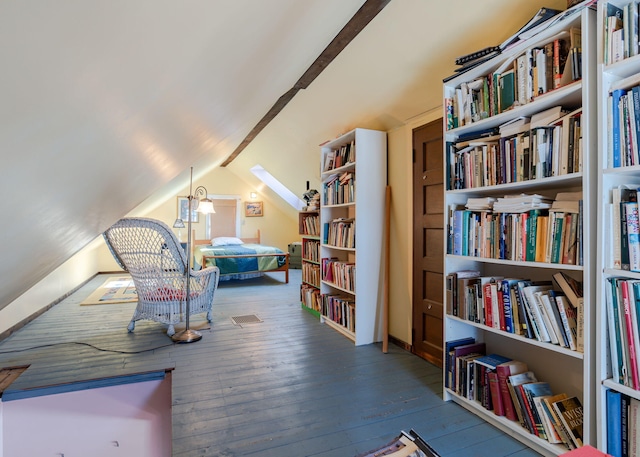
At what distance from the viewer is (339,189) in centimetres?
356

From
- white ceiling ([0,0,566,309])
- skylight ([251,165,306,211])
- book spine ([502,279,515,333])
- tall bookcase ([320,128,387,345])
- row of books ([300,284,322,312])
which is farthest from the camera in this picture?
skylight ([251,165,306,211])

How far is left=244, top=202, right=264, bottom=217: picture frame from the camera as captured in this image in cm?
857

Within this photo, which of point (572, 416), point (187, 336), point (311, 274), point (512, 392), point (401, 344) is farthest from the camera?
point (311, 274)

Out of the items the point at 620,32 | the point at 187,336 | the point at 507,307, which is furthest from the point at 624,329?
the point at 187,336

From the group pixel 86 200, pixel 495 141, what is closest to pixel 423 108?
pixel 495 141

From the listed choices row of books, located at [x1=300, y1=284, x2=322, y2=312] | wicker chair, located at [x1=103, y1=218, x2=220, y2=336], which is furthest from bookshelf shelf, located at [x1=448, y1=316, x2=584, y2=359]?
wicker chair, located at [x1=103, y1=218, x2=220, y2=336]

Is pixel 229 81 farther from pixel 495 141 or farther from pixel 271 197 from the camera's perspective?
pixel 271 197

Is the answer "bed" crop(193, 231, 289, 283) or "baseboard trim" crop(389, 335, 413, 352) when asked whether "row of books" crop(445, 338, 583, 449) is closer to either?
"baseboard trim" crop(389, 335, 413, 352)

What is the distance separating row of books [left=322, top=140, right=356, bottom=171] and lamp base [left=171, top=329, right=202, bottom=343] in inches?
87.4

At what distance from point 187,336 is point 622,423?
313cm

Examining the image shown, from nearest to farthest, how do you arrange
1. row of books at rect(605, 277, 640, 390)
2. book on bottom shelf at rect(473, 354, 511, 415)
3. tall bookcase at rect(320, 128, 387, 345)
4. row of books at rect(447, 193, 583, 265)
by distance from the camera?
1. row of books at rect(605, 277, 640, 390)
2. row of books at rect(447, 193, 583, 265)
3. book on bottom shelf at rect(473, 354, 511, 415)
4. tall bookcase at rect(320, 128, 387, 345)

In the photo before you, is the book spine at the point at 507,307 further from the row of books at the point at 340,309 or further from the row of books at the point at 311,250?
the row of books at the point at 311,250

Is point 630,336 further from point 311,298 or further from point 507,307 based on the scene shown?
point 311,298

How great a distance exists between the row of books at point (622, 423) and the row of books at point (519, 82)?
1.33m
